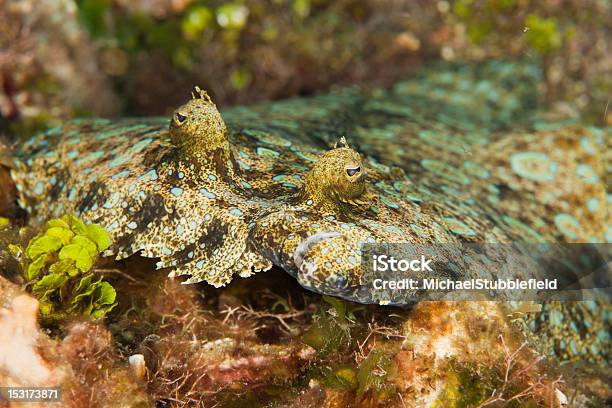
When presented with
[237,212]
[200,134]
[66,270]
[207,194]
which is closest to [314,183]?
[237,212]

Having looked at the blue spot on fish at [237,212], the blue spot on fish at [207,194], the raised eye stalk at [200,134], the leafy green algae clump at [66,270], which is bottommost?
the leafy green algae clump at [66,270]

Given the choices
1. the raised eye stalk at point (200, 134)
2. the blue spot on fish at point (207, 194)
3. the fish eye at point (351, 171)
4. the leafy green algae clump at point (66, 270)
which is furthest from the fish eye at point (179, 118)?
the fish eye at point (351, 171)

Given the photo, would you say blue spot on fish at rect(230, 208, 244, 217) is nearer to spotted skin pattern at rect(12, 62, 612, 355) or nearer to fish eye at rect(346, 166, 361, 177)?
spotted skin pattern at rect(12, 62, 612, 355)

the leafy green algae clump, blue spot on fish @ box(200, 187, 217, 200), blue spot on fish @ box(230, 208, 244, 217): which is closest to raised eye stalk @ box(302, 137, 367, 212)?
blue spot on fish @ box(230, 208, 244, 217)

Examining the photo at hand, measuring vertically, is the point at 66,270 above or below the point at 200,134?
below

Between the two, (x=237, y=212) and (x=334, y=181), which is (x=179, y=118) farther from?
(x=334, y=181)

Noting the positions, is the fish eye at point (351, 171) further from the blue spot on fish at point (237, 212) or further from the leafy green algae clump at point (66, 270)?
the leafy green algae clump at point (66, 270)
